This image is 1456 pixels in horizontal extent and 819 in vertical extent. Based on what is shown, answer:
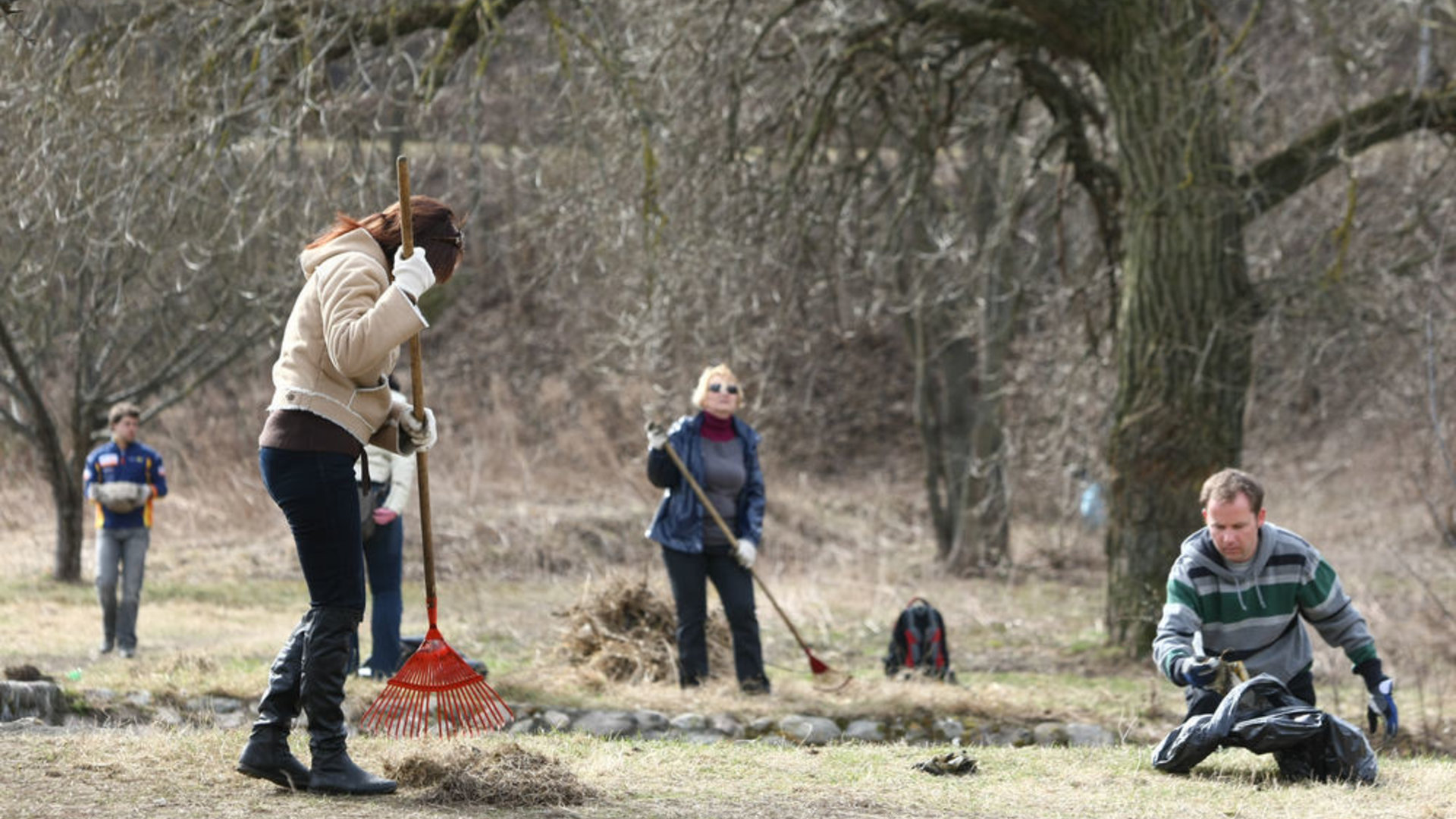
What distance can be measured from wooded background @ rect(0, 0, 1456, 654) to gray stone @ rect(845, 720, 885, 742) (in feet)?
10.7

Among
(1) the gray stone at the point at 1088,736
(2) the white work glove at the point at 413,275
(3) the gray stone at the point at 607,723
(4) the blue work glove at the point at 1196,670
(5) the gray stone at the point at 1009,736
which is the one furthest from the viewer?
(5) the gray stone at the point at 1009,736

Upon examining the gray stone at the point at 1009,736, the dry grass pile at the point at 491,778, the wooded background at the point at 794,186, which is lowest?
the gray stone at the point at 1009,736

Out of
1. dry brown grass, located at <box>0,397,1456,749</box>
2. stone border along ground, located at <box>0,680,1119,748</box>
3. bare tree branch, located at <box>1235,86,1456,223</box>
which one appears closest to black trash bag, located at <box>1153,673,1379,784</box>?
stone border along ground, located at <box>0,680,1119,748</box>

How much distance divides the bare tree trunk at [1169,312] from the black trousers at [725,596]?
10.9 ft

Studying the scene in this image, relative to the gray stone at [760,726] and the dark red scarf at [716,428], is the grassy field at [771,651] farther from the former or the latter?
the dark red scarf at [716,428]

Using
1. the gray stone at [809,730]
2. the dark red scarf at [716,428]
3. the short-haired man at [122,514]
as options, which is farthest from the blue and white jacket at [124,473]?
the gray stone at [809,730]

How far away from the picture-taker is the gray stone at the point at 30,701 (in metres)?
7.36

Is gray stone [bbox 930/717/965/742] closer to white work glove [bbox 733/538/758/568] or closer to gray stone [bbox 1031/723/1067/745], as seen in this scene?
gray stone [bbox 1031/723/1067/745]

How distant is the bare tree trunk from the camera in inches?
442

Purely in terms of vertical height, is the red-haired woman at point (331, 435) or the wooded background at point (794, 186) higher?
the wooded background at point (794, 186)

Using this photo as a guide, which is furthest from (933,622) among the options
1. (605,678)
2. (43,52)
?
(43,52)

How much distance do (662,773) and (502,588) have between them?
10.2m

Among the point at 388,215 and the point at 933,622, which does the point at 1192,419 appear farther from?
the point at 388,215

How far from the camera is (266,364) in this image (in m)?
21.6
